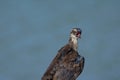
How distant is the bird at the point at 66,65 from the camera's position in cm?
2124

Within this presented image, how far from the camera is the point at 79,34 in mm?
23719

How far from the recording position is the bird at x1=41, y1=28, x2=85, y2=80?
21239 millimetres

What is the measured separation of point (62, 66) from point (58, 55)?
59 cm

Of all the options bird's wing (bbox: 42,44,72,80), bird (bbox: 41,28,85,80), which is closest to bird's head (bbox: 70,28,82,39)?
bird (bbox: 41,28,85,80)

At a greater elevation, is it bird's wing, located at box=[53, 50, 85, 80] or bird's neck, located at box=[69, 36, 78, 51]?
bird's neck, located at box=[69, 36, 78, 51]

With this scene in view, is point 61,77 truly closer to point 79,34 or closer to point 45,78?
point 45,78

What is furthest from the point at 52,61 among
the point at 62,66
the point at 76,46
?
the point at 76,46

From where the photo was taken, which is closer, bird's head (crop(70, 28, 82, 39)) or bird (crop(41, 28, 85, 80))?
bird (crop(41, 28, 85, 80))

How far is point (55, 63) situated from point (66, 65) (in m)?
0.54

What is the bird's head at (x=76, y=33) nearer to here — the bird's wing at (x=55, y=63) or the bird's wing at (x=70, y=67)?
the bird's wing at (x=55, y=63)

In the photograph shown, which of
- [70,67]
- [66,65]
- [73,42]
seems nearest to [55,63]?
[66,65]

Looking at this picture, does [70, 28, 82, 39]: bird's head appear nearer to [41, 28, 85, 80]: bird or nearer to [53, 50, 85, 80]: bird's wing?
[41, 28, 85, 80]: bird

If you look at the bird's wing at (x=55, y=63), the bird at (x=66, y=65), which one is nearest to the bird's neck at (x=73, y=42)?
the bird at (x=66, y=65)

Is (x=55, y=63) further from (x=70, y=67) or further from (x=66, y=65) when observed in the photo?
(x=70, y=67)
